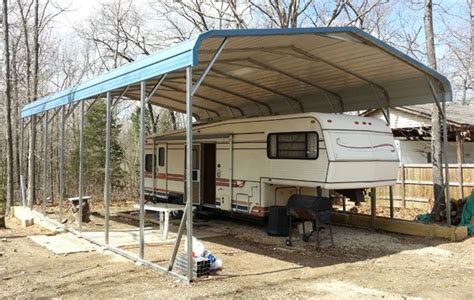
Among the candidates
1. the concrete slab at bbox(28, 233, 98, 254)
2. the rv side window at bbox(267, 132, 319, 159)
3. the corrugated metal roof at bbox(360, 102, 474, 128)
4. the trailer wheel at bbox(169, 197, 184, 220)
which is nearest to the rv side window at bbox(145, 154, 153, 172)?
the trailer wheel at bbox(169, 197, 184, 220)

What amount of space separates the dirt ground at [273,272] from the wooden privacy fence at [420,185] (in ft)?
17.2

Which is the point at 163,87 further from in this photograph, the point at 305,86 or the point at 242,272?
the point at 242,272

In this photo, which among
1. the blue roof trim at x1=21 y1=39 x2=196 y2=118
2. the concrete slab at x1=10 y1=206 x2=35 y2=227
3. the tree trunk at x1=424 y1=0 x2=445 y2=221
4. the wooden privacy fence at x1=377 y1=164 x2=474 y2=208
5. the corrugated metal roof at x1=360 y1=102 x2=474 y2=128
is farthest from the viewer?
the corrugated metal roof at x1=360 y1=102 x2=474 y2=128

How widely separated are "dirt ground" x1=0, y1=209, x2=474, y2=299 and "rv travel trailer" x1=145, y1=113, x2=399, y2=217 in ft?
3.85

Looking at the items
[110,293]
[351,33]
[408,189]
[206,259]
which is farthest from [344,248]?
[408,189]

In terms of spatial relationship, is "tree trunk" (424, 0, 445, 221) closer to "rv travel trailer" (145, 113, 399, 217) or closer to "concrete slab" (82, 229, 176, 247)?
"rv travel trailer" (145, 113, 399, 217)

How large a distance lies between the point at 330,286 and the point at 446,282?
173cm

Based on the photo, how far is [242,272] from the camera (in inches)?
271

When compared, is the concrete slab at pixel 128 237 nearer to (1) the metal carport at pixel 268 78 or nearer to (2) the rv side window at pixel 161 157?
(1) the metal carport at pixel 268 78

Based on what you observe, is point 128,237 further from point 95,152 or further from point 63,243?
point 95,152

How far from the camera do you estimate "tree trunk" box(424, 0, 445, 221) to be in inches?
432

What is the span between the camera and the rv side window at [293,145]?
9.01 meters

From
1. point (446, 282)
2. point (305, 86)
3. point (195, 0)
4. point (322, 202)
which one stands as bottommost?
point (446, 282)

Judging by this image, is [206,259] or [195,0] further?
[195,0]
